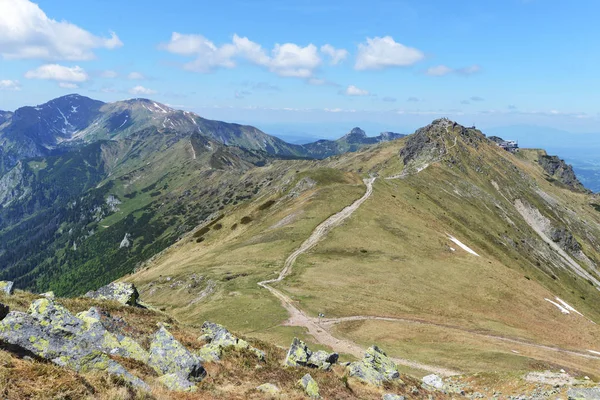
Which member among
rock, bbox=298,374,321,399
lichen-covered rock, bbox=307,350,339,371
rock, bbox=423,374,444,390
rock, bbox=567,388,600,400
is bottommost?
rock, bbox=423,374,444,390

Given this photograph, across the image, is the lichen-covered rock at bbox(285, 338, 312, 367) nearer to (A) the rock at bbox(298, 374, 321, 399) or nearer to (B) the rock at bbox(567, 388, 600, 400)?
(A) the rock at bbox(298, 374, 321, 399)

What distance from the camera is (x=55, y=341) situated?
1717cm

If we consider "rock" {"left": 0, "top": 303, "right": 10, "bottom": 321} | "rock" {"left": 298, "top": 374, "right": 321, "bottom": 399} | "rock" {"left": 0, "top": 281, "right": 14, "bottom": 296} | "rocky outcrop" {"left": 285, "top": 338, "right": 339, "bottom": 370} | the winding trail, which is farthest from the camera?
the winding trail

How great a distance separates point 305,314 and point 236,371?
3183 centimetres

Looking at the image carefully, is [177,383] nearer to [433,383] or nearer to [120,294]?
[120,294]

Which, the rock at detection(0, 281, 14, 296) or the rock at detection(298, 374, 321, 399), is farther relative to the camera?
the rock at detection(0, 281, 14, 296)

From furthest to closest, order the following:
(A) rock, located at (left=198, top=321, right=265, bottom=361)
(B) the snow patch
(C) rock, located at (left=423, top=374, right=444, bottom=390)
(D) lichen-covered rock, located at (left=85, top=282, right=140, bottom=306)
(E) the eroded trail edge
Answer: (B) the snow patch → (E) the eroded trail edge → (D) lichen-covered rock, located at (left=85, top=282, right=140, bottom=306) → (C) rock, located at (left=423, top=374, right=444, bottom=390) → (A) rock, located at (left=198, top=321, right=265, bottom=361)

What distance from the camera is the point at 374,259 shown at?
76.4m

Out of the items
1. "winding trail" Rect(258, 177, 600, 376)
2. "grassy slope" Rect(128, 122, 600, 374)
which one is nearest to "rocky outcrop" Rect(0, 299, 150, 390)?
"grassy slope" Rect(128, 122, 600, 374)

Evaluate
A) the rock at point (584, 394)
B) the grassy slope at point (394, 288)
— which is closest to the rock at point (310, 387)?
the rock at point (584, 394)

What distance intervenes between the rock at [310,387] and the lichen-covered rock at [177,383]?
5.99m

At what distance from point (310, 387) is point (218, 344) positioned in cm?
720

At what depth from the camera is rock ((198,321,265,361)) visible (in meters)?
22.7

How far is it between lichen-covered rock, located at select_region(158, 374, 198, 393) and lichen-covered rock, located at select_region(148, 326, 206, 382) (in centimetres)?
80
